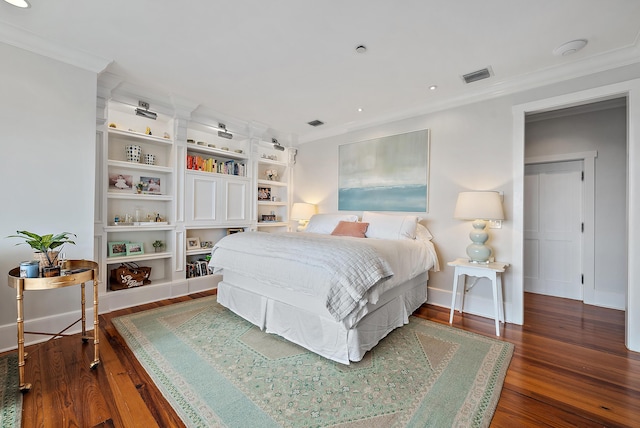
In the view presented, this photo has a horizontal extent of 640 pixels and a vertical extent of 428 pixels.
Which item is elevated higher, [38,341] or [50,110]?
[50,110]

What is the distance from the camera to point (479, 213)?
2.69 meters

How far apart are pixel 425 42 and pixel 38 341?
4.06 m

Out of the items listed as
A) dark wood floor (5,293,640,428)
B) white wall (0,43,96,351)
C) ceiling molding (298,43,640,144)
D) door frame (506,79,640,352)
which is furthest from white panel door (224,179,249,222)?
door frame (506,79,640,352)

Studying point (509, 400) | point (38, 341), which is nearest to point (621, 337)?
point (509, 400)

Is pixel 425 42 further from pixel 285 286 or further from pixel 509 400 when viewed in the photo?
pixel 509 400

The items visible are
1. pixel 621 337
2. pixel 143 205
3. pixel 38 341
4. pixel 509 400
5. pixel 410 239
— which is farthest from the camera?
pixel 143 205

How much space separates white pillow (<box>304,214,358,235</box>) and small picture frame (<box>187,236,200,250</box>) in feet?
5.21

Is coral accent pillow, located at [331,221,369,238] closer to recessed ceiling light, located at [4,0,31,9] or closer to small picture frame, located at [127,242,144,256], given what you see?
small picture frame, located at [127,242,144,256]

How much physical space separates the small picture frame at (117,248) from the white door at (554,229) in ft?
17.6

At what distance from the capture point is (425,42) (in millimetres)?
2221

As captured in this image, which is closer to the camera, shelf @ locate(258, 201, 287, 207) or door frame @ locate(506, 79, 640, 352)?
door frame @ locate(506, 79, 640, 352)

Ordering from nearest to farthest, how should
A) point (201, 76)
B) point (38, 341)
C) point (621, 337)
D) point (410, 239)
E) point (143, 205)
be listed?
point (38, 341), point (621, 337), point (201, 76), point (410, 239), point (143, 205)

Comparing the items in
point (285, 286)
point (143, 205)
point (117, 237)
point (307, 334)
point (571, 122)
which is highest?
point (571, 122)

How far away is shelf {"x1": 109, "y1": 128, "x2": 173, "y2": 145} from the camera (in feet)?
9.99
